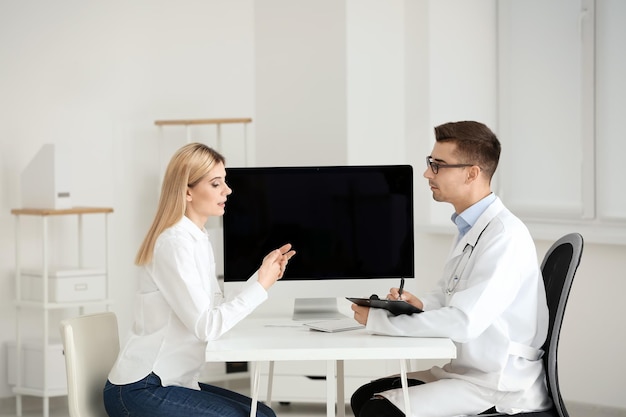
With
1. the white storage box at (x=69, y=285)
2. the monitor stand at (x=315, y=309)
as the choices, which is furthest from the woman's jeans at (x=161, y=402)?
the white storage box at (x=69, y=285)

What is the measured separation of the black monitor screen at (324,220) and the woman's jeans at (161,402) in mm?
646

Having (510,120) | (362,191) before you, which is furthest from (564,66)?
(362,191)

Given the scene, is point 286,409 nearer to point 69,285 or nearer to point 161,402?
point 69,285

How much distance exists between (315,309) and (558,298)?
910 mm

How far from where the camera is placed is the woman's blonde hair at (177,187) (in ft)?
8.88

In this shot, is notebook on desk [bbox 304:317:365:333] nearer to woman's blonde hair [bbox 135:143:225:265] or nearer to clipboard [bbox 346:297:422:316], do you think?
clipboard [bbox 346:297:422:316]

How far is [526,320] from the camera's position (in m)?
2.56

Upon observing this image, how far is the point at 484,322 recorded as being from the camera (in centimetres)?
249

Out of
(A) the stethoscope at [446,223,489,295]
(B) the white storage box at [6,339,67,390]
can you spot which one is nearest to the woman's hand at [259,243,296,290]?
(A) the stethoscope at [446,223,489,295]

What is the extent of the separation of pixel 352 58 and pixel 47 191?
5.43 ft

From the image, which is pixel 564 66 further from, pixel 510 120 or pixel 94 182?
pixel 94 182

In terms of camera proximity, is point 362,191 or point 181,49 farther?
point 181,49

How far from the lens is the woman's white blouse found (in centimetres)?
258

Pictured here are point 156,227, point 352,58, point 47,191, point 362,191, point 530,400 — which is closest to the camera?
point 530,400
